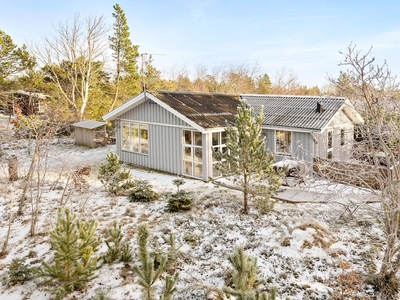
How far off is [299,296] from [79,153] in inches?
639

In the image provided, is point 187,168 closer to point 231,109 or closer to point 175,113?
point 175,113

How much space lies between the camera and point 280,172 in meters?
8.84

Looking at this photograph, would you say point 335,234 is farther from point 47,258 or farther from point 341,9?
point 341,9

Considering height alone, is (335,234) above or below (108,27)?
below

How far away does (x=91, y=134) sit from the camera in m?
19.6

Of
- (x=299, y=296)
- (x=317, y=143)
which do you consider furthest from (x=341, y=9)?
(x=299, y=296)

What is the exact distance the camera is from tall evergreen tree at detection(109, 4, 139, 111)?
92.6ft

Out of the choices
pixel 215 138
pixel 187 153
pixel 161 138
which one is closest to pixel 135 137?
pixel 161 138

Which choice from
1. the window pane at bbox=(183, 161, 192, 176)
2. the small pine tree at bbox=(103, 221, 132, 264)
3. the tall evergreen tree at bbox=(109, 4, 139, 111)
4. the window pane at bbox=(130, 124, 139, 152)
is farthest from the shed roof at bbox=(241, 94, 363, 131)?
the tall evergreen tree at bbox=(109, 4, 139, 111)

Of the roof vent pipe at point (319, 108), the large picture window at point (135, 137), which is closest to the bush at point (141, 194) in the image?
the large picture window at point (135, 137)

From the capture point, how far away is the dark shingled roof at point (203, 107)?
12.6m

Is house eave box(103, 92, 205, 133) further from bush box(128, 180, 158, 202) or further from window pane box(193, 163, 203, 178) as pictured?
bush box(128, 180, 158, 202)

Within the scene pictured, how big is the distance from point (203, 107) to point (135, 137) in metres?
4.06

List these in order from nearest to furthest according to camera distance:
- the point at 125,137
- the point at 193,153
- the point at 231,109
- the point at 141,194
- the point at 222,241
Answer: the point at 222,241, the point at 141,194, the point at 193,153, the point at 231,109, the point at 125,137
